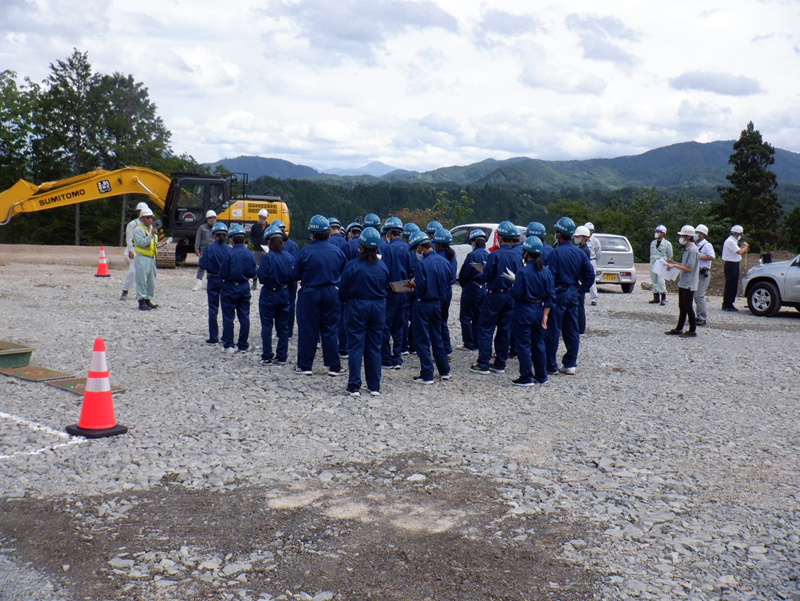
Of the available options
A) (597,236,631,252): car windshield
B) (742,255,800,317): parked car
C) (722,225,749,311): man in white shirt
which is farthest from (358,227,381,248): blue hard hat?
(597,236,631,252): car windshield

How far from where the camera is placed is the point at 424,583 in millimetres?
3924

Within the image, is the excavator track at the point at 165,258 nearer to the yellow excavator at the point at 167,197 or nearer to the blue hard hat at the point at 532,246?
the yellow excavator at the point at 167,197

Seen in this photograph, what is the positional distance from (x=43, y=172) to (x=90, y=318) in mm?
35799

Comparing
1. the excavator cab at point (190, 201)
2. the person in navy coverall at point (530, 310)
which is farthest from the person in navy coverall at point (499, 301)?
the excavator cab at point (190, 201)

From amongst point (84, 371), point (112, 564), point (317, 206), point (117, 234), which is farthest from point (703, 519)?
point (317, 206)

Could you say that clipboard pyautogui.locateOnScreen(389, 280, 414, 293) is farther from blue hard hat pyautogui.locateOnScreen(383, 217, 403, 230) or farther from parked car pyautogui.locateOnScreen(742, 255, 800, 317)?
parked car pyautogui.locateOnScreen(742, 255, 800, 317)

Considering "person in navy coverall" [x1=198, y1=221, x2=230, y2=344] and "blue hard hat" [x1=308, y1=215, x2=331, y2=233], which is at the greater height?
"blue hard hat" [x1=308, y1=215, x2=331, y2=233]

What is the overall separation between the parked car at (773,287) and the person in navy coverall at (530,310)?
941cm

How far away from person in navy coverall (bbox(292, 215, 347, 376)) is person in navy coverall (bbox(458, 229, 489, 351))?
2187mm

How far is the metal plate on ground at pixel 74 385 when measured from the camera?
25.5ft

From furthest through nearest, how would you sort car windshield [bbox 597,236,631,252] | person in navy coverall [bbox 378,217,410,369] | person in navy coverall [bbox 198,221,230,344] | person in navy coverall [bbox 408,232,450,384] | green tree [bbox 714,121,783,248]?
green tree [bbox 714,121,783,248], car windshield [bbox 597,236,631,252], person in navy coverall [bbox 198,221,230,344], person in navy coverall [bbox 378,217,410,369], person in navy coverall [bbox 408,232,450,384]

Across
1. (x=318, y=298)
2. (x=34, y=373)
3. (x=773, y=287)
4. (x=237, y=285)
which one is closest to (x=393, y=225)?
(x=318, y=298)

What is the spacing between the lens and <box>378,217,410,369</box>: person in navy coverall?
32.7 feet

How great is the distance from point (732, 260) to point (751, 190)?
4949 cm
